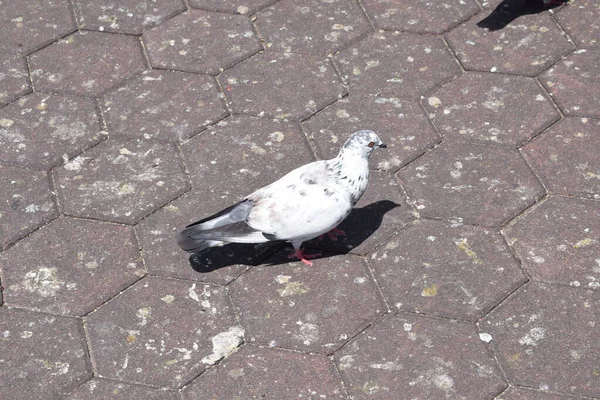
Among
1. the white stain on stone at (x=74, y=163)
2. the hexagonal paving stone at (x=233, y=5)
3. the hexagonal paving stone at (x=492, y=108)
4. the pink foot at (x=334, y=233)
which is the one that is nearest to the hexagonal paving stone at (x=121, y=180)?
the white stain on stone at (x=74, y=163)

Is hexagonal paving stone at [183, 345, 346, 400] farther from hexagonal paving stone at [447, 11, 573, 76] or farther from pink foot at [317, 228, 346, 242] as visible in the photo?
hexagonal paving stone at [447, 11, 573, 76]

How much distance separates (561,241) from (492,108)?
1.12 metres

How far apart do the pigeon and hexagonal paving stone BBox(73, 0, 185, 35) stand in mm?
2084

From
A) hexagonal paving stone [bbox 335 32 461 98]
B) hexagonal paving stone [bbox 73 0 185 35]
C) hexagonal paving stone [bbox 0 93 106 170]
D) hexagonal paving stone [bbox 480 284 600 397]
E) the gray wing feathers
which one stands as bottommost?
hexagonal paving stone [bbox 480 284 600 397]

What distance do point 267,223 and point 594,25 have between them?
121 inches

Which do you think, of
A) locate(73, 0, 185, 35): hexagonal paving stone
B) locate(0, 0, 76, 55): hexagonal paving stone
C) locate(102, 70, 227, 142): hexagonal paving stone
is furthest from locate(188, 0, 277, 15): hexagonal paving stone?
locate(0, 0, 76, 55): hexagonal paving stone

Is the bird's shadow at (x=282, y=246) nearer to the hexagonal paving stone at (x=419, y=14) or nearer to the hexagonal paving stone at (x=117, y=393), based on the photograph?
the hexagonal paving stone at (x=117, y=393)

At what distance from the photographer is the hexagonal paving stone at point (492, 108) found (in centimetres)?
554

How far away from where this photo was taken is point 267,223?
4598 mm

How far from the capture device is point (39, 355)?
4438 mm

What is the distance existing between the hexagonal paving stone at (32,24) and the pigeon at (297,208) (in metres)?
2.22

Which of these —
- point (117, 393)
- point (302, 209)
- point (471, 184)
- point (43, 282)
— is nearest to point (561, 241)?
point (471, 184)

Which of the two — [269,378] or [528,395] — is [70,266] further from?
[528,395]

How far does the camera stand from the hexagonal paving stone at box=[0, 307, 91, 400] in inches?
170
